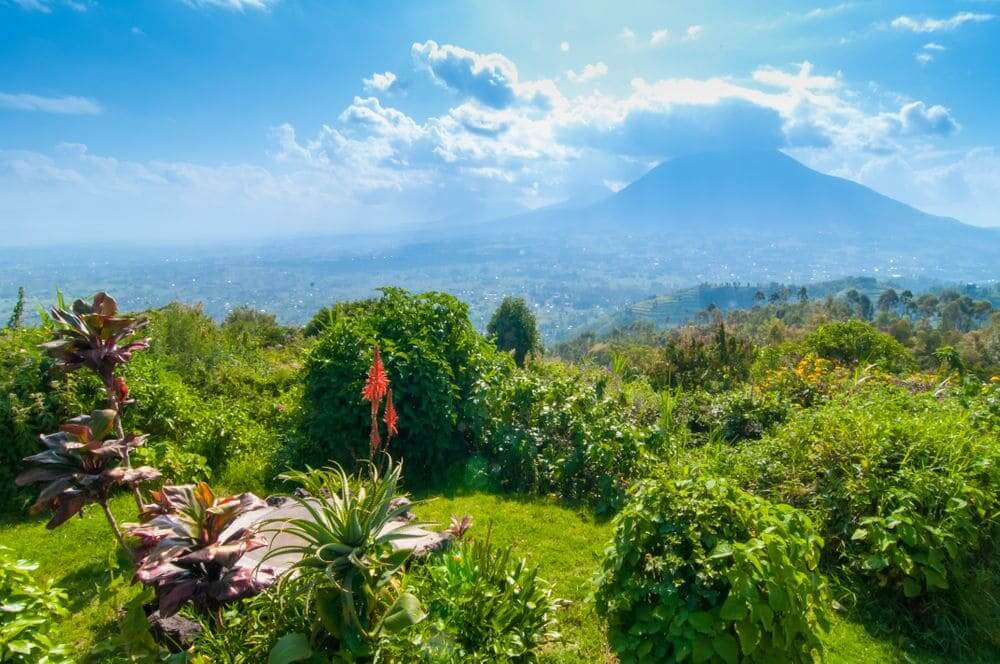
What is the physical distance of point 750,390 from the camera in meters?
7.30

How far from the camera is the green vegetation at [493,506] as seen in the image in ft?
8.72

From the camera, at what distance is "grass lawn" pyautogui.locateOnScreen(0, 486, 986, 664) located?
11.1 feet

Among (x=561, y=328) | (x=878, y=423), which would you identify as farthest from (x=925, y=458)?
(x=561, y=328)

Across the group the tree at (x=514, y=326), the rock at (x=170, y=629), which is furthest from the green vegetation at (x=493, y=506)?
the tree at (x=514, y=326)

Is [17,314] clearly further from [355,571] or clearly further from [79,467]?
[355,571]

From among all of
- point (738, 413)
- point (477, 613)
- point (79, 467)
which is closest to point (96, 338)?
point (79, 467)

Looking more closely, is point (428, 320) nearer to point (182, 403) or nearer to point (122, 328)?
point (182, 403)

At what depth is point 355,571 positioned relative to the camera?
263 cm

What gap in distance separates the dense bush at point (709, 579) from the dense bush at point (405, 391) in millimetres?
3292

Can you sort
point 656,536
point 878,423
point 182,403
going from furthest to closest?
point 182,403 → point 878,423 → point 656,536

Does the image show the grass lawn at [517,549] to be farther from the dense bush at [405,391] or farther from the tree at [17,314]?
the tree at [17,314]

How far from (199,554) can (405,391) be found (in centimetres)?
317

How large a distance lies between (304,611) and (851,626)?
3.61 m

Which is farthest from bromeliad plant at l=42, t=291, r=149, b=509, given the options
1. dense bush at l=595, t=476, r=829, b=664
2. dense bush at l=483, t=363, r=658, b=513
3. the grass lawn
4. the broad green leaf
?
dense bush at l=483, t=363, r=658, b=513
